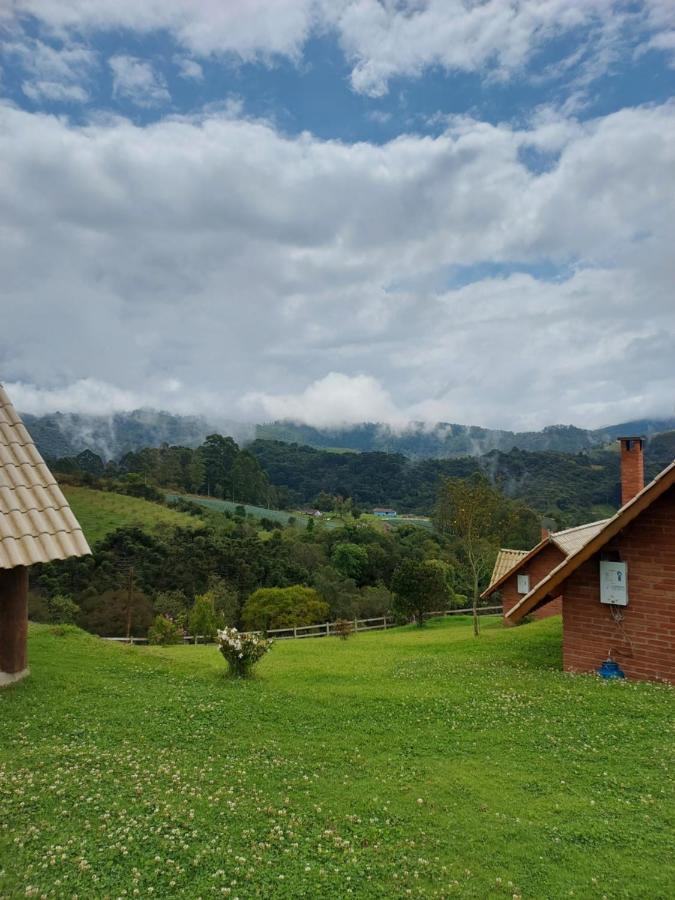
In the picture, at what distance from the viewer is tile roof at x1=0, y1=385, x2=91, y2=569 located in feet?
28.3

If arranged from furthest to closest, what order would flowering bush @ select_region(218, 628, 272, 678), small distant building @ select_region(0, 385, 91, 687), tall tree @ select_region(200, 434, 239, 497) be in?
tall tree @ select_region(200, 434, 239, 497), flowering bush @ select_region(218, 628, 272, 678), small distant building @ select_region(0, 385, 91, 687)

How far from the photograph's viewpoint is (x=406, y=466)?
181250 millimetres

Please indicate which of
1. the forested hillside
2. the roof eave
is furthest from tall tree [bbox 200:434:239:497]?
the roof eave

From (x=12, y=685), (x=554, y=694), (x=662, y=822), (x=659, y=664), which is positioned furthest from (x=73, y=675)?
(x=659, y=664)

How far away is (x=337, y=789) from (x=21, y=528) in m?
6.24

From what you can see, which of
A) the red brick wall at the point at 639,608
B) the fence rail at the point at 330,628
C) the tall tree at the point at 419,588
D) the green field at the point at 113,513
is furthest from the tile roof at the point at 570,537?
the green field at the point at 113,513

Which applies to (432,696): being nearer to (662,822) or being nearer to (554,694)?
(554,694)

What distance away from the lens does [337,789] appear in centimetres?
687

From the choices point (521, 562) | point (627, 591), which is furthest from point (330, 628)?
point (627, 591)

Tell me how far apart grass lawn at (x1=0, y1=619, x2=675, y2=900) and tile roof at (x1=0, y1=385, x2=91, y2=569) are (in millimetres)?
2780

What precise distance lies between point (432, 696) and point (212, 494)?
4258 inches

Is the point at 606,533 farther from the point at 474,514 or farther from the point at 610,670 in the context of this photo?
the point at 474,514

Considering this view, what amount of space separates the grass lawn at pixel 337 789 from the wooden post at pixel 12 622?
0.49 m

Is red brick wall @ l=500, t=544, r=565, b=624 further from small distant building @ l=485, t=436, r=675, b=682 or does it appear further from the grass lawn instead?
the grass lawn
